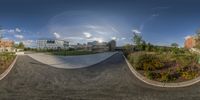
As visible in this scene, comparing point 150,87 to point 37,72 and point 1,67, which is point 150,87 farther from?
point 1,67

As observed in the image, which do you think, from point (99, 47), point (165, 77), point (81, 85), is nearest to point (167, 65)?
point (165, 77)

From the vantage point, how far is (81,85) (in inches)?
380

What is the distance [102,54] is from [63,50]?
9.05ft

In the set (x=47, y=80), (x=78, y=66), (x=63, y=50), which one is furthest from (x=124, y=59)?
(x=47, y=80)

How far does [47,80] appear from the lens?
398 inches

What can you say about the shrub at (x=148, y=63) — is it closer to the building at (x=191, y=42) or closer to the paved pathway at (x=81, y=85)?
the paved pathway at (x=81, y=85)

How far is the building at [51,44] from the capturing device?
10414mm

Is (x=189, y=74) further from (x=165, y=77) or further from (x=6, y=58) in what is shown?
(x=6, y=58)

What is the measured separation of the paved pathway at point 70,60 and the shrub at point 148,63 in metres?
2.18

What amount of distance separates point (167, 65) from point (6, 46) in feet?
31.3

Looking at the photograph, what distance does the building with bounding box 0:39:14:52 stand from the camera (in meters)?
12.2

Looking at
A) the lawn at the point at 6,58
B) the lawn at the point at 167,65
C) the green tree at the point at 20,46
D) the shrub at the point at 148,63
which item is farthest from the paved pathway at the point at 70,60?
the shrub at the point at 148,63

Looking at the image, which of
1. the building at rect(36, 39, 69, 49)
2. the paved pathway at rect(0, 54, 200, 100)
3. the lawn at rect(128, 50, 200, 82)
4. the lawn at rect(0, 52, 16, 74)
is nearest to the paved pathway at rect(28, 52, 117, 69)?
the paved pathway at rect(0, 54, 200, 100)

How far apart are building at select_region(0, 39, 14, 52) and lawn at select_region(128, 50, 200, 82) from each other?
6.98 meters
